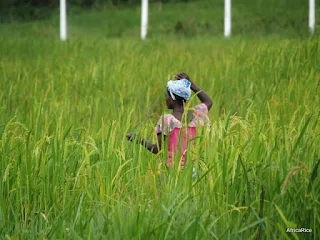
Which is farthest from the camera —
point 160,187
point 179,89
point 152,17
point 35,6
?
point 35,6

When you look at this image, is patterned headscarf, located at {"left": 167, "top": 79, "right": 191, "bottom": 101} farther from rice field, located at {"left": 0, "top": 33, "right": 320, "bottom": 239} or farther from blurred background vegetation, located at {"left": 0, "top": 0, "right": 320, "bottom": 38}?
blurred background vegetation, located at {"left": 0, "top": 0, "right": 320, "bottom": 38}

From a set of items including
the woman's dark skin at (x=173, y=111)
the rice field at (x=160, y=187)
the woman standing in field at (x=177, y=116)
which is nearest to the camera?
the rice field at (x=160, y=187)

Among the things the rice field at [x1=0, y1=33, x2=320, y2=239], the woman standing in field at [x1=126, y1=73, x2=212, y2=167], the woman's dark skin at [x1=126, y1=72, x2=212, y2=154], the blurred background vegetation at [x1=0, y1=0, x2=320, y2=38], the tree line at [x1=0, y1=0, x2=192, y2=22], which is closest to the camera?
→ the rice field at [x1=0, y1=33, x2=320, y2=239]

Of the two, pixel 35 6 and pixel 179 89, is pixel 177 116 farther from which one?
pixel 35 6

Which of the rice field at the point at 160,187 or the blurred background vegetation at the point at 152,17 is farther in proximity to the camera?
the blurred background vegetation at the point at 152,17

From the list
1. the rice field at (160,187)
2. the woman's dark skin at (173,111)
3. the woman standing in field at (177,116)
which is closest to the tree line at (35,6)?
the rice field at (160,187)

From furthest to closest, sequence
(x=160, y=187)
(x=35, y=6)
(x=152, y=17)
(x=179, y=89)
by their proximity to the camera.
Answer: (x=35, y=6), (x=152, y=17), (x=179, y=89), (x=160, y=187)

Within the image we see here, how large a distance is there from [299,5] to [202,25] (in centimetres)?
204

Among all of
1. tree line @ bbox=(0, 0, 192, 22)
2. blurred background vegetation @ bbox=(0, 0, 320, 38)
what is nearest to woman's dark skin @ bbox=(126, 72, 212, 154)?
blurred background vegetation @ bbox=(0, 0, 320, 38)

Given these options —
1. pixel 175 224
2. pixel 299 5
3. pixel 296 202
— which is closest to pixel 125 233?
pixel 175 224

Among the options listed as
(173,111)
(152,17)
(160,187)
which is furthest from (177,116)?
(152,17)

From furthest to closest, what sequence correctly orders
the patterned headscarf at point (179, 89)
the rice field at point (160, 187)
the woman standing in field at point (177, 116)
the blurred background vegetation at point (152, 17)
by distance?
the blurred background vegetation at point (152, 17) → the patterned headscarf at point (179, 89) → the woman standing in field at point (177, 116) → the rice field at point (160, 187)

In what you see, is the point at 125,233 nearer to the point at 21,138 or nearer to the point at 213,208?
the point at 213,208

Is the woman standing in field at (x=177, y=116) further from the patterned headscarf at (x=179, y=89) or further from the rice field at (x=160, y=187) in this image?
the rice field at (x=160, y=187)
